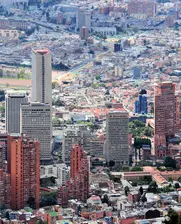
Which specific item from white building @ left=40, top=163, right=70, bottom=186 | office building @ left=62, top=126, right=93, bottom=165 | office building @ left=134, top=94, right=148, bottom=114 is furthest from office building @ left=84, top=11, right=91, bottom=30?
white building @ left=40, top=163, right=70, bottom=186

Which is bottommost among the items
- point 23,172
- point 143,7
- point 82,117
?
point 23,172

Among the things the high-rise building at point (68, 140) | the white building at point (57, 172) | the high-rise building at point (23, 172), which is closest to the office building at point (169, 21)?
the high-rise building at point (68, 140)

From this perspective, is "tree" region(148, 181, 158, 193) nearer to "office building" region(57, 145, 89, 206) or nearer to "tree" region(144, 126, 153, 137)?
"office building" region(57, 145, 89, 206)

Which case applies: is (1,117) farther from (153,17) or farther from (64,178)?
(153,17)

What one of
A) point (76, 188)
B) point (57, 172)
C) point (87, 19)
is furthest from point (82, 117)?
point (87, 19)

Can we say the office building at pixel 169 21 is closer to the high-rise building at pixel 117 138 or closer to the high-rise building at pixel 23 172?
the high-rise building at pixel 117 138

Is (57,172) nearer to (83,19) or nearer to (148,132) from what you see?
(148,132)
